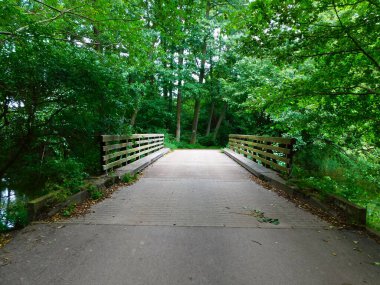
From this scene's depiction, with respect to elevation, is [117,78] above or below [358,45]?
below

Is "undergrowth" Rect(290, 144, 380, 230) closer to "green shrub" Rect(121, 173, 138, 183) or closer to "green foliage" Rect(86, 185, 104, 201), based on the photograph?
"green shrub" Rect(121, 173, 138, 183)

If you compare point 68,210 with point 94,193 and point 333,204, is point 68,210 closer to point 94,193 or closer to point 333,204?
point 94,193

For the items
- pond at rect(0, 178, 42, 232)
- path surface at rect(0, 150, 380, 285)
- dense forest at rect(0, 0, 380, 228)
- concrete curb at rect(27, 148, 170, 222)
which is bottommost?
pond at rect(0, 178, 42, 232)

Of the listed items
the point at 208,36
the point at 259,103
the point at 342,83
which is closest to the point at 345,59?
the point at 342,83

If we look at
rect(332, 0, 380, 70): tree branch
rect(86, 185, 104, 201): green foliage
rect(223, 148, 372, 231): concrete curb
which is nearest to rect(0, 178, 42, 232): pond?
rect(86, 185, 104, 201): green foliage

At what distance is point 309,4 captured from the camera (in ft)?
13.7

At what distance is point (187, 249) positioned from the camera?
2.90m

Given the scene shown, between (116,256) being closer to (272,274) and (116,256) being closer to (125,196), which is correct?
(272,274)

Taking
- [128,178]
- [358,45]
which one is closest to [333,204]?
[358,45]

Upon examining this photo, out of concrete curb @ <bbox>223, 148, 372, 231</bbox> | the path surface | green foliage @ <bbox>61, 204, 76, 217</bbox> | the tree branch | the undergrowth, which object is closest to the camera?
the path surface

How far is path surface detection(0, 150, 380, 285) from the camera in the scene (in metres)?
2.39

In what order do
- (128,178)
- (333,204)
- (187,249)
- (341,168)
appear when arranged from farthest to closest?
(341,168) → (128,178) → (333,204) → (187,249)

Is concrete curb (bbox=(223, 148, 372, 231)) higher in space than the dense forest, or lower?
lower

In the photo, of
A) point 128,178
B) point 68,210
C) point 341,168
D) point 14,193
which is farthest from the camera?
point 341,168
